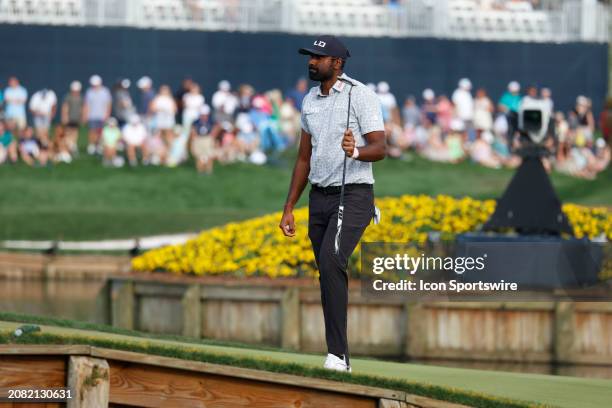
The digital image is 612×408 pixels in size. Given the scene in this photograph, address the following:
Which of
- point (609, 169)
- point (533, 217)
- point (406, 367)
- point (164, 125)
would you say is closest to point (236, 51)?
point (164, 125)

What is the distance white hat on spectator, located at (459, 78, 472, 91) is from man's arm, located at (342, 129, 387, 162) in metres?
31.5

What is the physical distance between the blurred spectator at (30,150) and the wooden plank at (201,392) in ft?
92.7

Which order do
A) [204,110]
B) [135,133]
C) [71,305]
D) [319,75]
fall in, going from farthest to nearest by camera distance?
1. [204,110]
2. [135,133]
3. [71,305]
4. [319,75]

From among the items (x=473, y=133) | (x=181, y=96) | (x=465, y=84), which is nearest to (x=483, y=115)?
(x=473, y=133)

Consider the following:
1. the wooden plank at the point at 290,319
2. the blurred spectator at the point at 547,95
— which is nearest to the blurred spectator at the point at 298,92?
the blurred spectator at the point at 547,95

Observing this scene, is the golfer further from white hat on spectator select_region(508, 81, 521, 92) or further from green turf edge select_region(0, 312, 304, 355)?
white hat on spectator select_region(508, 81, 521, 92)

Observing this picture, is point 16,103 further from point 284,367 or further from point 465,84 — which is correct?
point 284,367

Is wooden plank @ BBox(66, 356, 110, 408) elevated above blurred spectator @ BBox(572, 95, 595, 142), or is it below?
below

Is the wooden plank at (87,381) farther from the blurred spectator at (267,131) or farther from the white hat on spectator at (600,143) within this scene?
the white hat on spectator at (600,143)

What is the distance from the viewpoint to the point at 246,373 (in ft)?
29.6

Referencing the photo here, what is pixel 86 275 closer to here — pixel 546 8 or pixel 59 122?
pixel 59 122

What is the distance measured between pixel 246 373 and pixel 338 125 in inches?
63.5

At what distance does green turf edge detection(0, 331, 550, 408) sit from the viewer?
8.96m

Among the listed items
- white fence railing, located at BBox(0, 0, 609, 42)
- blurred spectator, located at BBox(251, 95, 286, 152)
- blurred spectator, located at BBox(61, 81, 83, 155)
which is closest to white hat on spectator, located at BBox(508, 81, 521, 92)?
white fence railing, located at BBox(0, 0, 609, 42)
